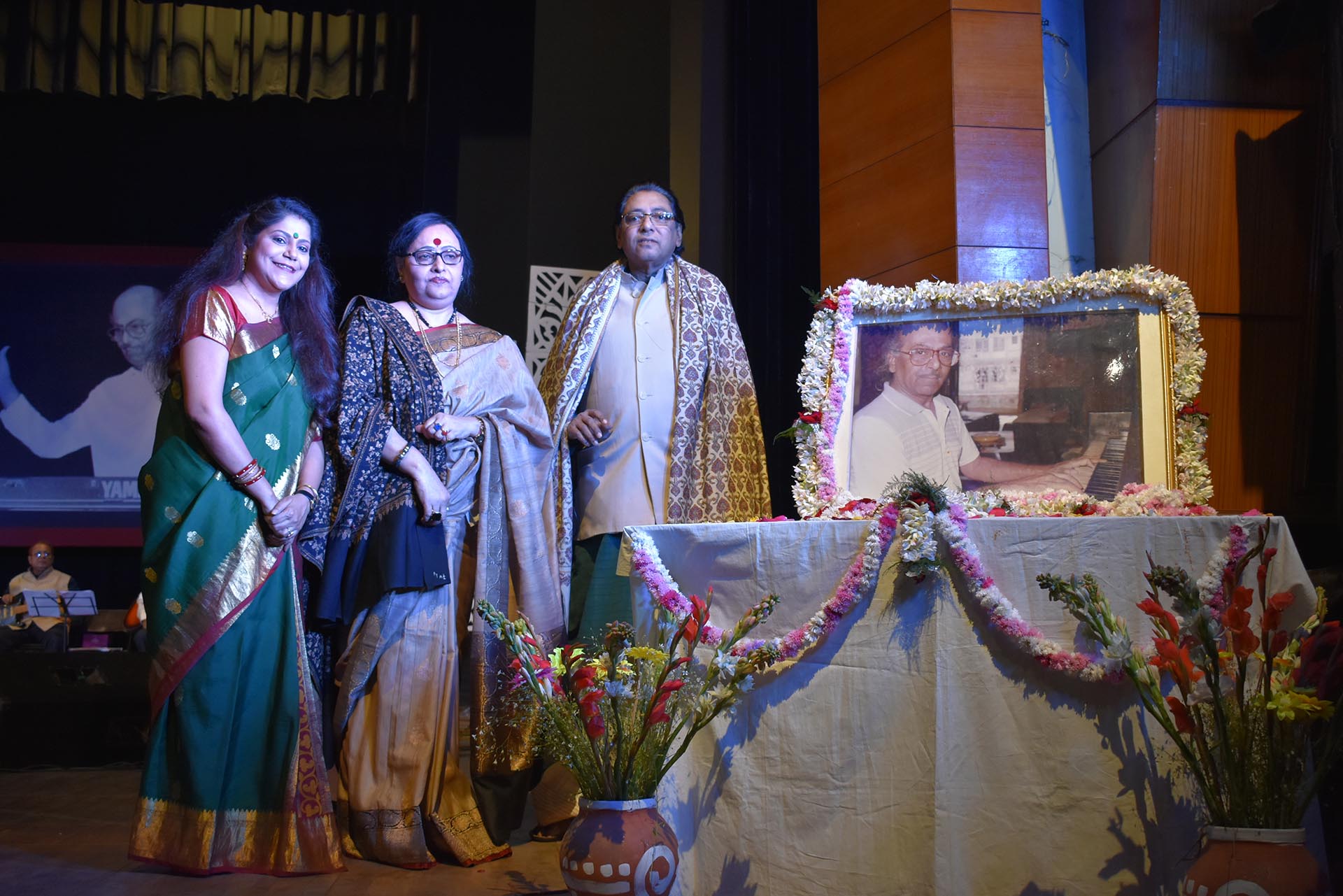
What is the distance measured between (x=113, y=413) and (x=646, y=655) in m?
6.70

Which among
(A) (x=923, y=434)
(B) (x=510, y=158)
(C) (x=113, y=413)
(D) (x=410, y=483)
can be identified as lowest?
(D) (x=410, y=483)

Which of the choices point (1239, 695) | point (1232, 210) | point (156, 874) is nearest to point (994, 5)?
point (1232, 210)

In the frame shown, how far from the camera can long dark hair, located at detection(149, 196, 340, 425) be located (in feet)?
9.91

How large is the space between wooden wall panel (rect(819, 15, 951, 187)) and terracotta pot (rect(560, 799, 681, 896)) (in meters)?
2.16

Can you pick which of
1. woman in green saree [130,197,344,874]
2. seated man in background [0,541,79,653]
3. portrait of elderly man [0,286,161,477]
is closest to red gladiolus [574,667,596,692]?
woman in green saree [130,197,344,874]

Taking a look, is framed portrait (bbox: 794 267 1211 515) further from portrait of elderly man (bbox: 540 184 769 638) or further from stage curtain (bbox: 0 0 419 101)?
stage curtain (bbox: 0 0 419 101)

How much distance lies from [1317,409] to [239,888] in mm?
2991

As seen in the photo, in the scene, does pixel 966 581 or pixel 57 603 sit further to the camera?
pixel 57 603

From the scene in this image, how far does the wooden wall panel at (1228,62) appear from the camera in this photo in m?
3.15

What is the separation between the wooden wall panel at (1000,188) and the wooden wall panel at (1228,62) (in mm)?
419

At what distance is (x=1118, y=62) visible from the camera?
11.0 feet

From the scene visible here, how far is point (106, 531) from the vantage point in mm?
7617

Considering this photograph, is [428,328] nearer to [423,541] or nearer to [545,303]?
[423,541]

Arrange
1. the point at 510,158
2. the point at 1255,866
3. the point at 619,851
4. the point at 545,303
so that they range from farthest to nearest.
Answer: the point at 510,158, the point at 545,303, the point at 619,851, the point at 1255,866
